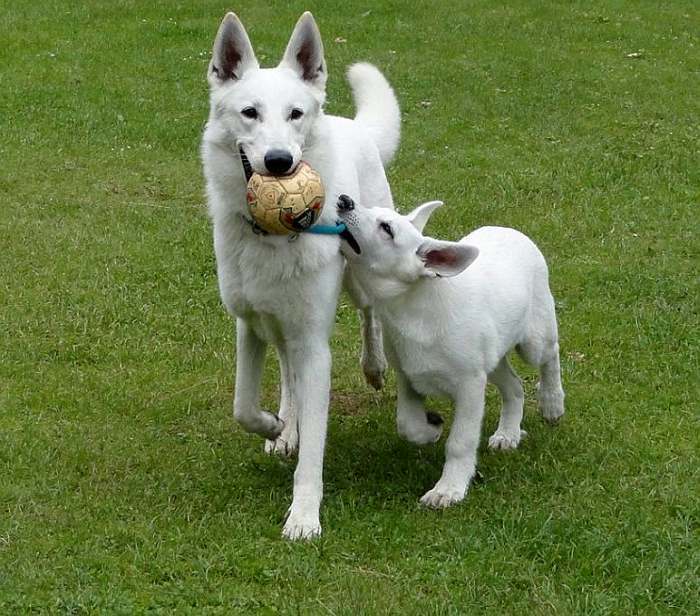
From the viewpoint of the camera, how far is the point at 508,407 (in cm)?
643

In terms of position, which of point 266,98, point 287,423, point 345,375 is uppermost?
point 266,98

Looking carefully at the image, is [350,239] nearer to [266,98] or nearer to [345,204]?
[345,204]

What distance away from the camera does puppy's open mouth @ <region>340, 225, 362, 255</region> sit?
18.6 feet

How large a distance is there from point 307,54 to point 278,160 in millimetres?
786

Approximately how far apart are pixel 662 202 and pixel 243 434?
558 centimetres

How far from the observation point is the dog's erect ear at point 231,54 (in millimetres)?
5586

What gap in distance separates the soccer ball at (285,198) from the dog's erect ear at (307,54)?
1.78ft

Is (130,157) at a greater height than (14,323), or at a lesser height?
lesser

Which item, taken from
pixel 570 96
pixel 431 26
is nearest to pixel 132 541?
pixel 570 96

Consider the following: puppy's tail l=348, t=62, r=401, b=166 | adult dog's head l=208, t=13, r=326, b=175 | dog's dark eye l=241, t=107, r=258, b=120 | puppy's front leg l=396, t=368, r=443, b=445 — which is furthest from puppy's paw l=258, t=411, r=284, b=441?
puppy's tail l=348, t=62, r=401, b=166

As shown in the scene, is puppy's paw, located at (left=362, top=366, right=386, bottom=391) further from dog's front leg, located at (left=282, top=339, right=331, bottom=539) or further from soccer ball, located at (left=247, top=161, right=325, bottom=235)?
soccer ball, located at (left=247, top=161, right=325, bottom=235)

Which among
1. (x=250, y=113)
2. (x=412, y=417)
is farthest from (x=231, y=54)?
(x=412, y=417)

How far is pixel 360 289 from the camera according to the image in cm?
614

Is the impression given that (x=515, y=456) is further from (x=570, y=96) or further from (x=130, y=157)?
(x=570, y=96)
